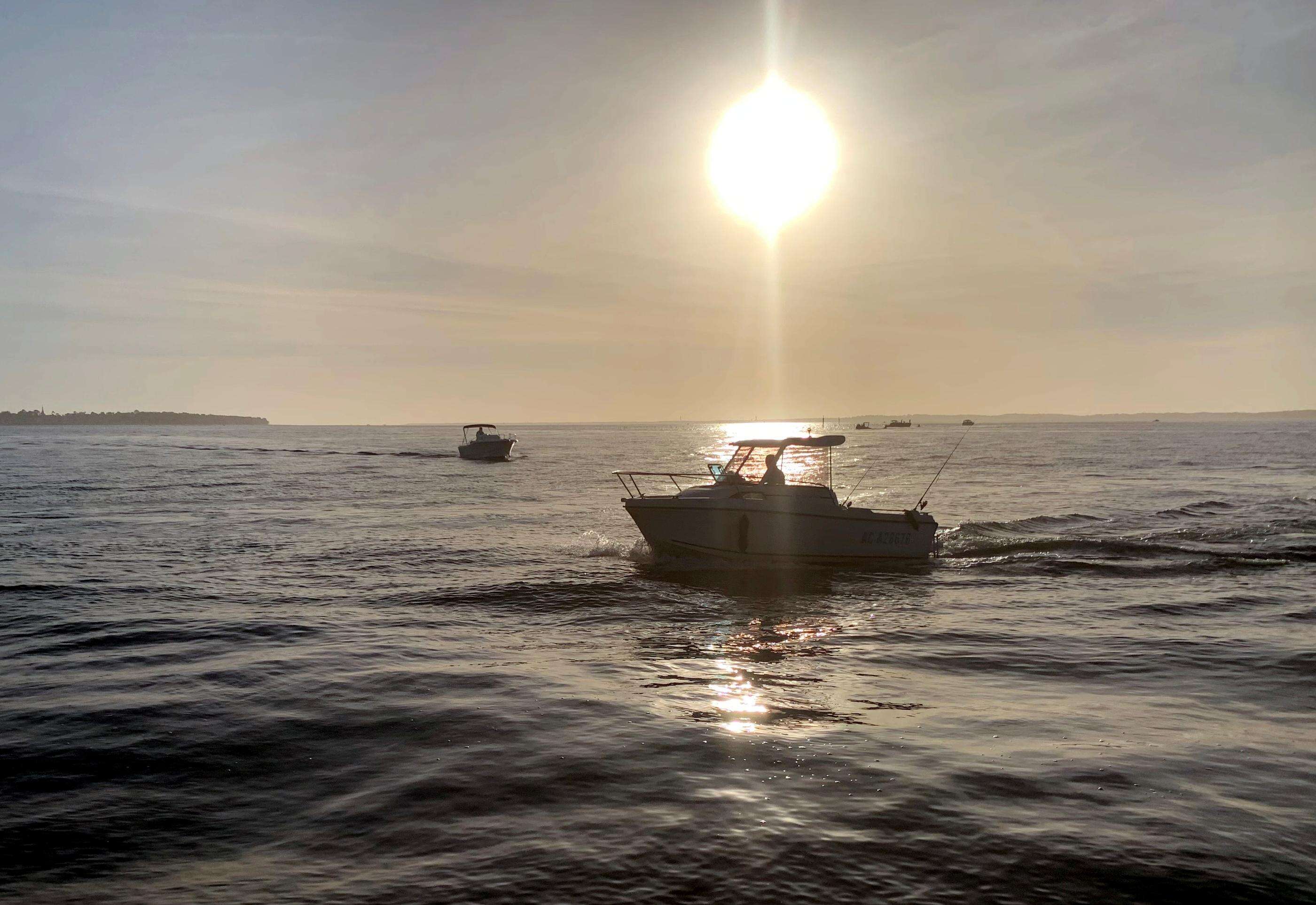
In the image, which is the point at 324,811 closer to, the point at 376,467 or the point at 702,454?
the point at 376,467

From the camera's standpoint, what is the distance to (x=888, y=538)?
24.5 m

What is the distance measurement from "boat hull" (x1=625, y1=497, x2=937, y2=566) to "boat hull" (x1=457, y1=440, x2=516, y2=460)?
60698 millimetres

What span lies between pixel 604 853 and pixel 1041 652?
33.4ft

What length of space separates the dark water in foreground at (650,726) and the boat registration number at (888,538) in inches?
51.9

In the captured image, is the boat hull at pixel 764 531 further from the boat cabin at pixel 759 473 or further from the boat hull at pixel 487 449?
the boat hull at pixel 487 449

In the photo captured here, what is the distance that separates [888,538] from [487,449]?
63.6 metres

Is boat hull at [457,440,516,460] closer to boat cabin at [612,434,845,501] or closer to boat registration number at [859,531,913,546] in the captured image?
boat cabin at [612,434,845,501]

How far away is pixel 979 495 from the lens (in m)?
46.5

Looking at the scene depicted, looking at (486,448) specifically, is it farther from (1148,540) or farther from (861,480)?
(1148,540)

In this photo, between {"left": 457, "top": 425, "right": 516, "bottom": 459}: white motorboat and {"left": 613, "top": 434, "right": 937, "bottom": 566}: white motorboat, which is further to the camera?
{"left": 457, "top": 425, "right": 516, "bottom": 459}: white motorboat

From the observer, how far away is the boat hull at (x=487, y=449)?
83562 millimetres

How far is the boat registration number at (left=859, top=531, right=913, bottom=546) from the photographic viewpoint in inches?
950

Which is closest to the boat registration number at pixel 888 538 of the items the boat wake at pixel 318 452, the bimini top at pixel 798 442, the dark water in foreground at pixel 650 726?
the dark water in foreground at pixel 650 726

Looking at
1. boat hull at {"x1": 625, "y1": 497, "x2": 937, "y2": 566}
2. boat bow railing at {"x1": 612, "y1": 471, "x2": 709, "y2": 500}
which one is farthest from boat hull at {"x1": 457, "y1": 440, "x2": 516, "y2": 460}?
boat hull at {"x1": 625, "y1": 497, "x2": 937, "y2": 566}
